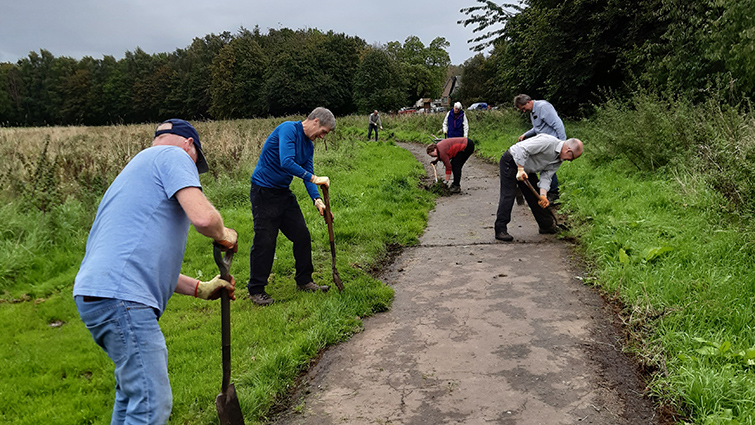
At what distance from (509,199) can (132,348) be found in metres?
6.05

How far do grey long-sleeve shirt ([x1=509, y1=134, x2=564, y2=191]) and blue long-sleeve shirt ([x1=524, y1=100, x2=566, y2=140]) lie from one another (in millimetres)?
1899

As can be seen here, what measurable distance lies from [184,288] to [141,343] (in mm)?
640

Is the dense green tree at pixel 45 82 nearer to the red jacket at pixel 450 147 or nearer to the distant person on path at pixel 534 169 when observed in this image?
the red jacket at pixel 450 147

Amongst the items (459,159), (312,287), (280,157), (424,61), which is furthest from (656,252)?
(424,61)

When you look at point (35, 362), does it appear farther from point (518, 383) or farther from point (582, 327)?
point (582, 327)

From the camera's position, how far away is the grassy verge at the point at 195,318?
139 inches

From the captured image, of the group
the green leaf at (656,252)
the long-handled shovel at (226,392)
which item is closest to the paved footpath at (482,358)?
the long-handled shovel at (226,392)

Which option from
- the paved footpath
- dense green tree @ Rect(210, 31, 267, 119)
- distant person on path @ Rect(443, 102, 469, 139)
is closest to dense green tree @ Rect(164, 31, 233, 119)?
dense green tree @ Rect(210, 31, 267, 119)

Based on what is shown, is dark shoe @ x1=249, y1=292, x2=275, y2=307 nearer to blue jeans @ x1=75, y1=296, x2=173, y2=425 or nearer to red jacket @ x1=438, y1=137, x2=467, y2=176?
blue jeans @ x1=75, y1=296, x2=173, y2=425

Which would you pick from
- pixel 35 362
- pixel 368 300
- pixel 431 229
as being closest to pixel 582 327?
pixel 368 300

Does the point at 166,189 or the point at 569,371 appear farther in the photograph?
the point at 569,371

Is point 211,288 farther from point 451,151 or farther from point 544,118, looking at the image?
point 451,151

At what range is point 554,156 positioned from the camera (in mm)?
7070

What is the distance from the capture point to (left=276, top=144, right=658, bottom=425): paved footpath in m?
3.22
